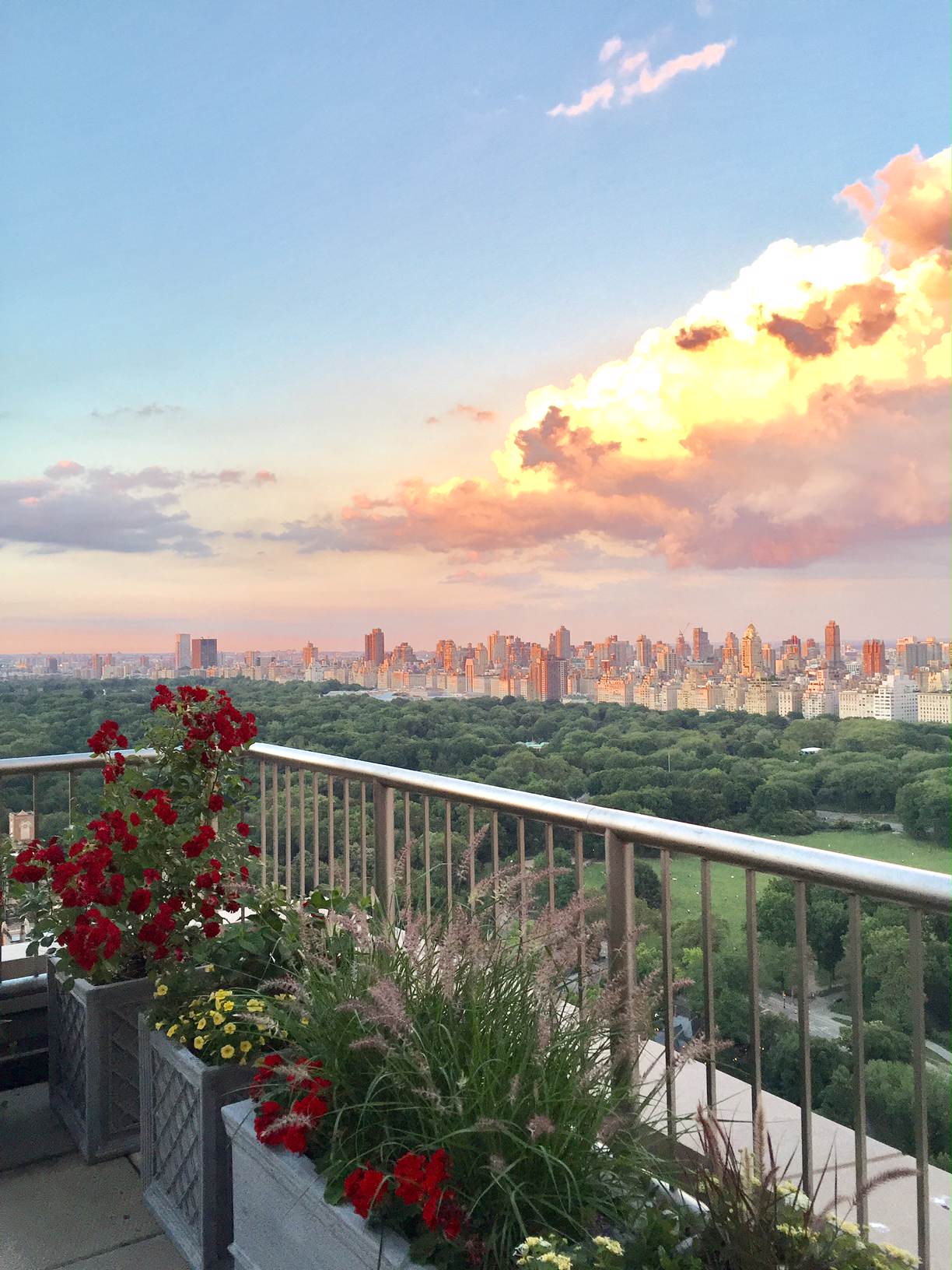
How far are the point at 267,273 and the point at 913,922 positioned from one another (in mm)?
12236

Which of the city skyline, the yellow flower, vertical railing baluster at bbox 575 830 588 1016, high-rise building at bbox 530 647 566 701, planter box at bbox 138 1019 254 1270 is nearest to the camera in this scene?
the yellow flower

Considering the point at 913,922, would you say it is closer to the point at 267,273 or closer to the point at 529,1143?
the point at 529,1143

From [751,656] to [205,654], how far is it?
6.59m

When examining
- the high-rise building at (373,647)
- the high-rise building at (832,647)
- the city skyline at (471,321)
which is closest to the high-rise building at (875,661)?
the high-rise building at (832,647)

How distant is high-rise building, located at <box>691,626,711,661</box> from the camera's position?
11500mm

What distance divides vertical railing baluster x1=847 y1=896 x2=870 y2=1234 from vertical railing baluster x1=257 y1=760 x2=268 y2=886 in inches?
112

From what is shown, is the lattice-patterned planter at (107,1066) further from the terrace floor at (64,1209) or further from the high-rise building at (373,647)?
the high-rise building at (373,647)

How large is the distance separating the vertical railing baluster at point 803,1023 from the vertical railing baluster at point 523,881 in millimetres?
540

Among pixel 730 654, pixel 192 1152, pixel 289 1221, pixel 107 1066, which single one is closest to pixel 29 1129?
pixel 107 1066

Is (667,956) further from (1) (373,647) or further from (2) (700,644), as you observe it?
(2) (700,644)

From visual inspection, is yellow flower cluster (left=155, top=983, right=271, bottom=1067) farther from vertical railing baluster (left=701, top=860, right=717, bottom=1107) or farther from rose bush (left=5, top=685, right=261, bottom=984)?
vertical railing baluster (left=701, top=860, right=717, bottom=1107)

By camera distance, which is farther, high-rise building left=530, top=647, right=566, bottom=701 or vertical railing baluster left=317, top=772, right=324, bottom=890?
high-rise building left=530, top=647, right=566, bottom=701

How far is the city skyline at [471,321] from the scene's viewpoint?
10.0 meters

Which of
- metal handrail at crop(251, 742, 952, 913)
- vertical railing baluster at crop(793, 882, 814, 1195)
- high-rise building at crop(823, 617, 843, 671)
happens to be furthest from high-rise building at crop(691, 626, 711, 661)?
vertical railing baluster at crop(793, 882, 814, 1195)
